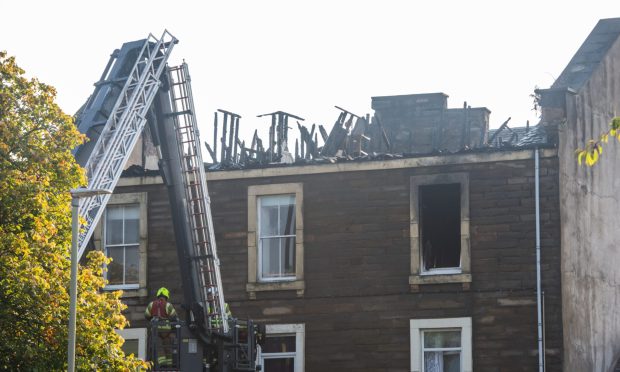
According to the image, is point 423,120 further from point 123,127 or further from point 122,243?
point 123,127

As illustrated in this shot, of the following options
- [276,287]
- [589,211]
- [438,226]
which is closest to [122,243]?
[276,287]

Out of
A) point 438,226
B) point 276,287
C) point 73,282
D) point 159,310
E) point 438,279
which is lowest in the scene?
point 159,310

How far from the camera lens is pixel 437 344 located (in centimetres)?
3497

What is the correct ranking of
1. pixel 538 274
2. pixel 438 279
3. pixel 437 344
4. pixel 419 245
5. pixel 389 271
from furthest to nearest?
pixel 389 271, pixel 419 245, pixel 437 344, pixel 438 279, pixel 538 274

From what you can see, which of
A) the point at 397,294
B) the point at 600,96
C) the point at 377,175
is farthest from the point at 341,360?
the point at 600,96

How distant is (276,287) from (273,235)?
49.2 inches

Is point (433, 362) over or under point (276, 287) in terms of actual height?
under

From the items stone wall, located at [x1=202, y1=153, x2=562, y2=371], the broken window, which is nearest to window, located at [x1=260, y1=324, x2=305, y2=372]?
stone wall, located at [x1=202, y1=153, x2=562, y2=371]

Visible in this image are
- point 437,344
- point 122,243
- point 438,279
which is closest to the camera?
point 438,279

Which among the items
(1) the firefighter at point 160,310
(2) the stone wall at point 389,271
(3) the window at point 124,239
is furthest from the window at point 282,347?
(1) the firefighter at point 160,310

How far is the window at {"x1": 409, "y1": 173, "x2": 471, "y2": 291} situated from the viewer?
34844 millimetres

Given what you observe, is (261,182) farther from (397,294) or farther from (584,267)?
(584,267)

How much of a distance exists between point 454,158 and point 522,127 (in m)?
6.33

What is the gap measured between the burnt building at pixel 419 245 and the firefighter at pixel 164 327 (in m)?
5.21
